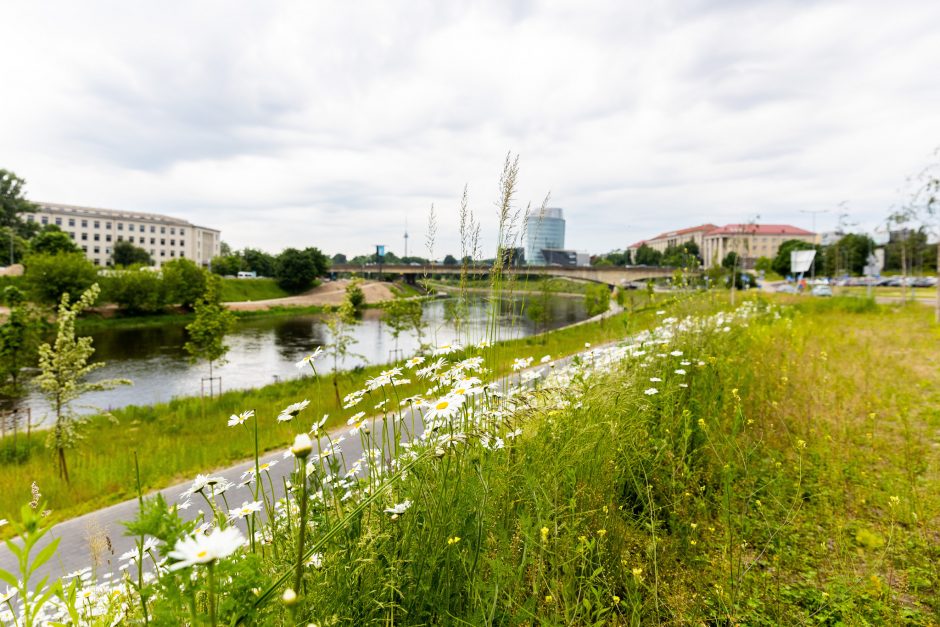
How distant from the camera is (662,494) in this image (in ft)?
9.77

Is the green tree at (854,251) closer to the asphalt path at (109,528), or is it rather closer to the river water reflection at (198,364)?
the river water reflection at (198,364)

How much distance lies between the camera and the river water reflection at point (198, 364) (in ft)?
52.0

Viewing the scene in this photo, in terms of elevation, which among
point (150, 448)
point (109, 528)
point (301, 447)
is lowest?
point (150, 448)

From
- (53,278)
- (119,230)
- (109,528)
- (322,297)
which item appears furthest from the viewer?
(119,230)

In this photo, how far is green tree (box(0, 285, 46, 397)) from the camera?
29.9 ft

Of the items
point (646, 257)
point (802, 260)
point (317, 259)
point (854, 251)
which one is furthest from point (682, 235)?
point (802, 260)

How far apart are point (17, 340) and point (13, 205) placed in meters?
75.7

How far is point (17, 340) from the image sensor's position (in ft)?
30.4

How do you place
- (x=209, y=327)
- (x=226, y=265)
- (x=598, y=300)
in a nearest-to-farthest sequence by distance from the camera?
(x=209, y=327) → (x=598, y=300) → (x=226, y=265)

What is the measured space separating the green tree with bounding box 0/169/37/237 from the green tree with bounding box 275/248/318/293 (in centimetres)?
3516

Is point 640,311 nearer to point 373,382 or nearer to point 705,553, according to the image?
point 705,553

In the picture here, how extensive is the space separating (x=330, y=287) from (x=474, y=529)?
62.6 metres

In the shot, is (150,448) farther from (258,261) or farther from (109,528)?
(258,261)

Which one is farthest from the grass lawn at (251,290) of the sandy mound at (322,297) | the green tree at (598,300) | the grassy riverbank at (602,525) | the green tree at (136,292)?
the grassy riverbank at (602,525)
